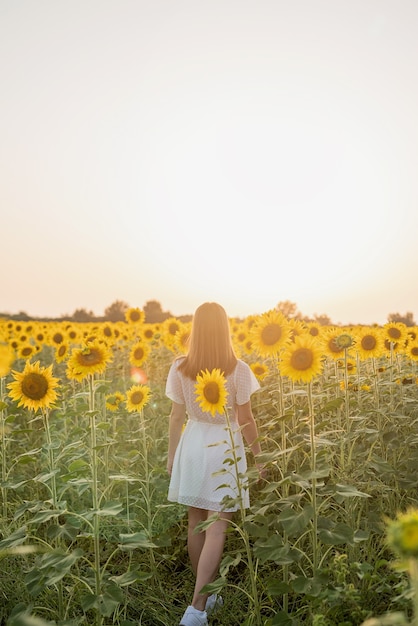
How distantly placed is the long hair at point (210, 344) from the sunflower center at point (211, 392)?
1.09ft

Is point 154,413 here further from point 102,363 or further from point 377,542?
point 377,542

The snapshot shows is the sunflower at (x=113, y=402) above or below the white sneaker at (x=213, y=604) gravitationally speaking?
above

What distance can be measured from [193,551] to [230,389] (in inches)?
44.4

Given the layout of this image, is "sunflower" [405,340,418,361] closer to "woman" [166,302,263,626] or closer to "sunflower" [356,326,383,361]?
"sunflower" [356,326,383,361]

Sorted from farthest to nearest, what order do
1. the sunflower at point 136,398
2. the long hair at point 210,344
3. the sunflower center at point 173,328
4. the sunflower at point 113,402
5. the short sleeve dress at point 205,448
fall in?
1. the sunflower center at point 173,328
2. the sunflower at point 113,402
3. the sunflower at point 136,398
4. the long hair at point 210,344
5. the short sleeve dress at point 205,448

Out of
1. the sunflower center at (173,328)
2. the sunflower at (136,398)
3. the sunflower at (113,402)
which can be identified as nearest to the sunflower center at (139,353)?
the sunflower center at (173,328)

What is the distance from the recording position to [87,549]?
500cm

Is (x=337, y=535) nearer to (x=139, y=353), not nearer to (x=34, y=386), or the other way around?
(x=34, y=386)

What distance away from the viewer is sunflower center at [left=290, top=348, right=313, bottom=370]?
362 cm

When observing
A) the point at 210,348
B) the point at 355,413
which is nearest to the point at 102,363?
the point at 210,348

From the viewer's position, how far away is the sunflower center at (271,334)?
429 centimetres

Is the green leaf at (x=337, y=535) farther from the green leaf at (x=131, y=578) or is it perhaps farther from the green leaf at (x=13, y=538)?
the green leaf at (x=13, y=538)

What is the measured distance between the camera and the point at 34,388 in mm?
4438

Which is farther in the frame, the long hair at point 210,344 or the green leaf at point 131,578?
the long hair at point 210,344
